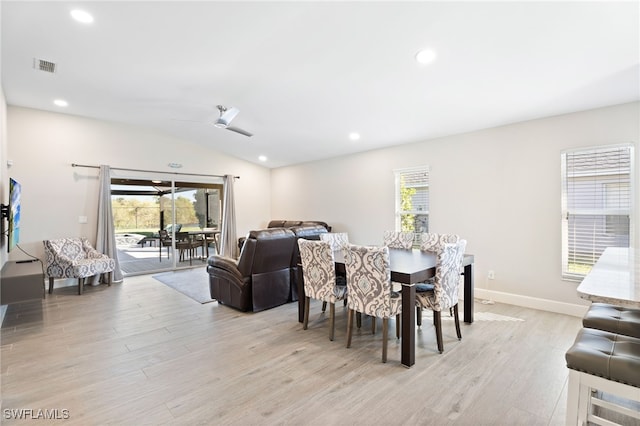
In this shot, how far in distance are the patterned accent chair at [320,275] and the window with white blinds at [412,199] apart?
2.62m

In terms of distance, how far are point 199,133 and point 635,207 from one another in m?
7.04

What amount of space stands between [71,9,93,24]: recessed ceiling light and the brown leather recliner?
2.67 metres

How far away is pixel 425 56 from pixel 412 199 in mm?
2874

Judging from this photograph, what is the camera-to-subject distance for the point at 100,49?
3369 mm

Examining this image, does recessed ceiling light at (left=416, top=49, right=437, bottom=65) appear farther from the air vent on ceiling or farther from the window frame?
the air vent on ceiling

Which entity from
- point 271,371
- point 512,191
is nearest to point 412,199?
point 512,191

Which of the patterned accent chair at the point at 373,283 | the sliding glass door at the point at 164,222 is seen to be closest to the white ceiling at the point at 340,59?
Answer: the patterned accent chair at the point at 373,283

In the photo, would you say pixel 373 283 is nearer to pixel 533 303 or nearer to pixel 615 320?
pixel 615 320

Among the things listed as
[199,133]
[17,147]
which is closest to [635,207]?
[199,133]

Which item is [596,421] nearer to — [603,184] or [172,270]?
[603,184]

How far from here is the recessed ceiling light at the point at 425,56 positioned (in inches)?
117

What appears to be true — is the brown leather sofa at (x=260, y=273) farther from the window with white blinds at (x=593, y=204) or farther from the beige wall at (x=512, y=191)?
the window with white blinds at (x=593, y=204)

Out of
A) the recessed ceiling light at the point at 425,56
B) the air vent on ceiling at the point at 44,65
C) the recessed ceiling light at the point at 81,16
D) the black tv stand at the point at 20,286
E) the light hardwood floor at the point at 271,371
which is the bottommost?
the light hardwood floor at the point at 271,371

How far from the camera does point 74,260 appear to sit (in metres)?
5.34
